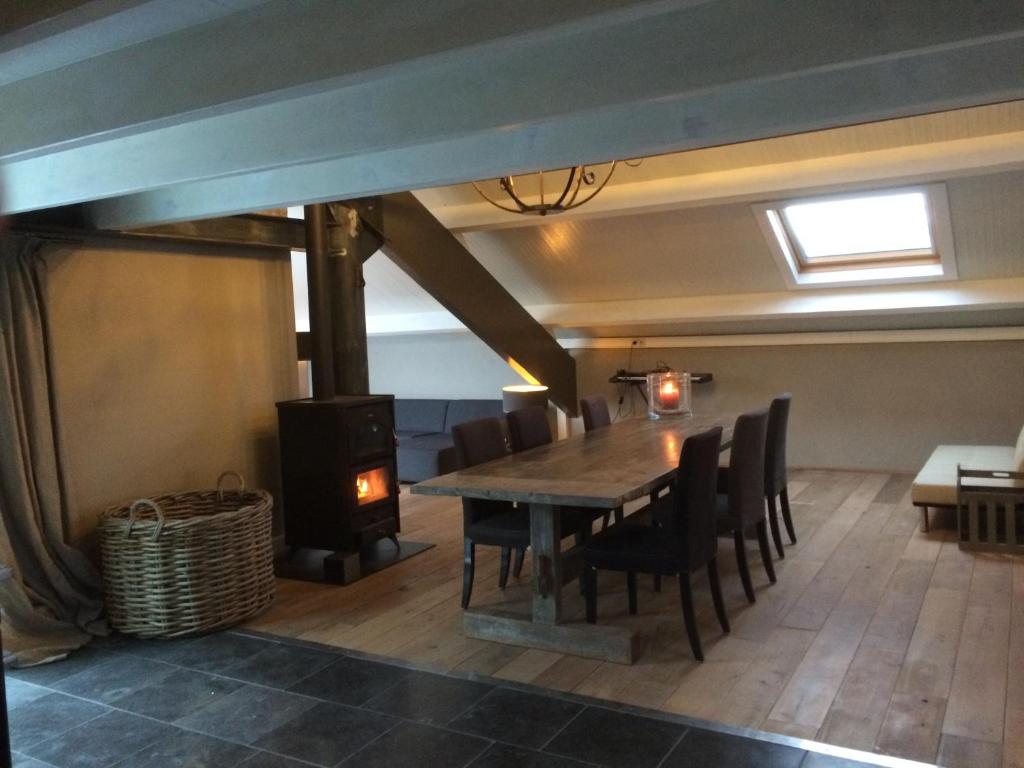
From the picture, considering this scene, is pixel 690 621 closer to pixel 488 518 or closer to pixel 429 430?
pixel 488 518

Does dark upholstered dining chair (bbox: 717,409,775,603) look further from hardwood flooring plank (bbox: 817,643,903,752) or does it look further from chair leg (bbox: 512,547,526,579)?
chair leg (bbox: 512,547,526,579)

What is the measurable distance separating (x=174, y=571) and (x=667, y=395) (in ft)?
9.75

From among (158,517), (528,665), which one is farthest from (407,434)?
(528,665)

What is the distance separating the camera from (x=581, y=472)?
3.50 m

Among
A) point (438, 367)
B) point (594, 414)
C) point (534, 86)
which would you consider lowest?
point (594, 414)

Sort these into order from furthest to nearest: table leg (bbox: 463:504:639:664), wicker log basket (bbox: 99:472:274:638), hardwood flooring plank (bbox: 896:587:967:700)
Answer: wicker log basket (bbox: 99:472:274:638)
table leg (bbox: 463:504:639:664)
hardwood flooring plank (bbox: 896:587:967:700)

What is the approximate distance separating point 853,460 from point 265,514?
16.1 ft

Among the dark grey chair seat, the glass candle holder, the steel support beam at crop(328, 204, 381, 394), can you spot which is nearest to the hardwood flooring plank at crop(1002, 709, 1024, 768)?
the dark grey chair seat

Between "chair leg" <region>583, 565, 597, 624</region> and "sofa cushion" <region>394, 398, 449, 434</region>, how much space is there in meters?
4.56

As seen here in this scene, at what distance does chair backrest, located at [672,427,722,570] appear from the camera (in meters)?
3.21

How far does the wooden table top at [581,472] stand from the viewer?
3.13 metres

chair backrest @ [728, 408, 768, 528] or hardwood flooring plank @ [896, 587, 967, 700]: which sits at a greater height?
chair backrest @ [728, 408, 768, 528]

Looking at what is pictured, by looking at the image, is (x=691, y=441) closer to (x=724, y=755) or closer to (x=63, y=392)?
(x=724, y=755)

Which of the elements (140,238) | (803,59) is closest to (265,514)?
(140,238)
